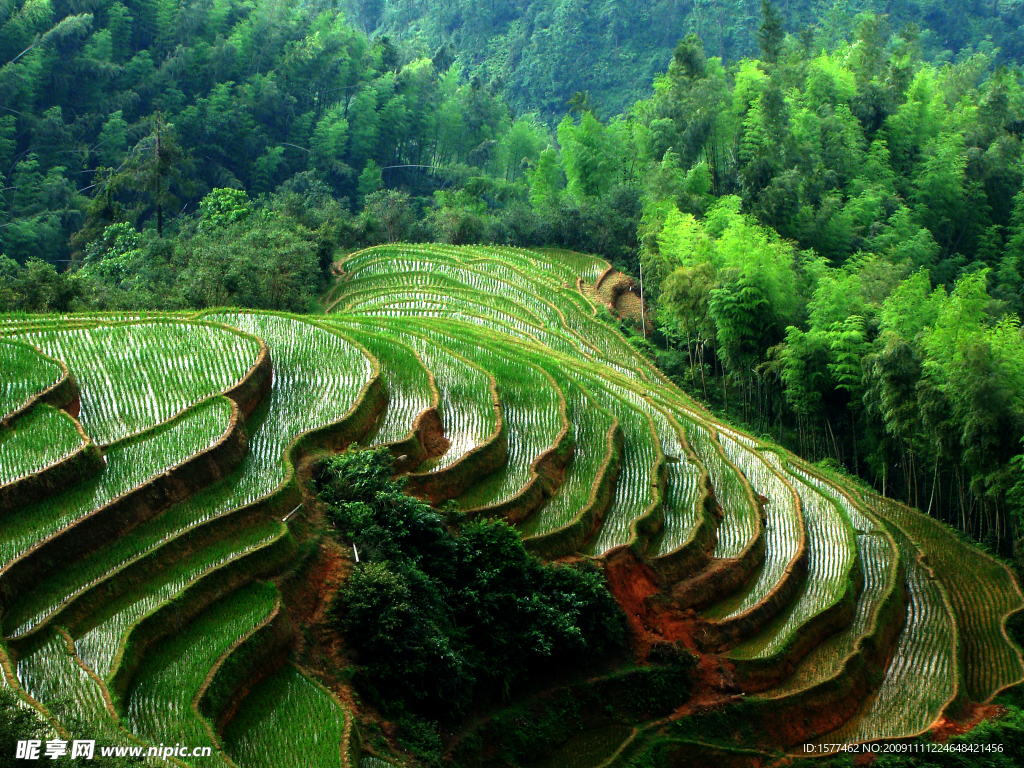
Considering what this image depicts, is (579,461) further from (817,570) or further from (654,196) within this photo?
(654,196)

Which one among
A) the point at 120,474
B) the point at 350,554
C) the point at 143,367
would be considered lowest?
the point at 350,554

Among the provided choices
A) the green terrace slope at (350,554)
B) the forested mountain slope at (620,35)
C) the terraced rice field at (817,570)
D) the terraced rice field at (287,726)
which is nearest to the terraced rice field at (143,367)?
the green terrace slope at (350,554)

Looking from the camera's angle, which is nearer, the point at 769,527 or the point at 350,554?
the point at 350,554

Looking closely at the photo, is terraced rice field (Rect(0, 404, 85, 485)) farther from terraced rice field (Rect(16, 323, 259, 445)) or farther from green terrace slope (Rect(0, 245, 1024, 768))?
terraced rice field (Rect(16, 323, 259, 445))

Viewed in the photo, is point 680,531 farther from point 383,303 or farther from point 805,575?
point 383,303

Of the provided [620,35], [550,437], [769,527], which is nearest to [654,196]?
[550,437]

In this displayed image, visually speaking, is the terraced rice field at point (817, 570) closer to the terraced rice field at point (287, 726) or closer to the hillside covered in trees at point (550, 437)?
the hillside covered in trees at point (550, 437)
